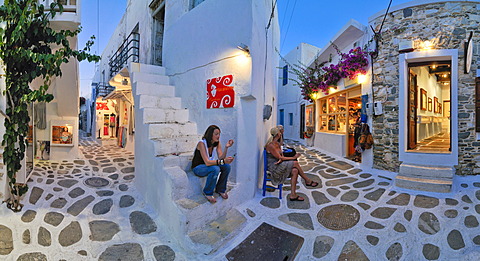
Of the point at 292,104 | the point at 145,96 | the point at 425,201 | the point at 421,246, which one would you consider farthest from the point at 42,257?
the point at 292,104

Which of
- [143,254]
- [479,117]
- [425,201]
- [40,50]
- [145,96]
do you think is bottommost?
[143,254]

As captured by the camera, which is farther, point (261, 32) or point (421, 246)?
point (261, 32)

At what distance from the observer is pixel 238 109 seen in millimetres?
4477

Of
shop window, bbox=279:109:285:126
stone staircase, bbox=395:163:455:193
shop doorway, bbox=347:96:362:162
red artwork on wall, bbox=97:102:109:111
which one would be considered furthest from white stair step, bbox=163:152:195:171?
red artwork on wall, bbox=97:102:109:111

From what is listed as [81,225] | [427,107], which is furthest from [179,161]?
[427,107]

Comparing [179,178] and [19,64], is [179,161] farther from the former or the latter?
[19,64]

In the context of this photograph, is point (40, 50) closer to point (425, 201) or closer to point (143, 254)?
point (143, 254)

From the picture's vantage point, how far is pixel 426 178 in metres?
4.90

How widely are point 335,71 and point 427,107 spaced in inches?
198

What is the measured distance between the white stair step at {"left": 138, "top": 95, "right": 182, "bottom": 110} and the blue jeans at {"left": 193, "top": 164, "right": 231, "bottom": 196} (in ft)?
7.34

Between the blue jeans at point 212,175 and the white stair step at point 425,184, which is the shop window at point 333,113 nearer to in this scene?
the white stair step at point 425,184

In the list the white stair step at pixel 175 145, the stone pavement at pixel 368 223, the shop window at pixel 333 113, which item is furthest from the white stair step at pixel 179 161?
the shop window at pixel 333 113

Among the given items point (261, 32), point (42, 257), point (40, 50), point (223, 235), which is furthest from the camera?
point (261, 32)

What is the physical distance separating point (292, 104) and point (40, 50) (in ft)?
43.6
